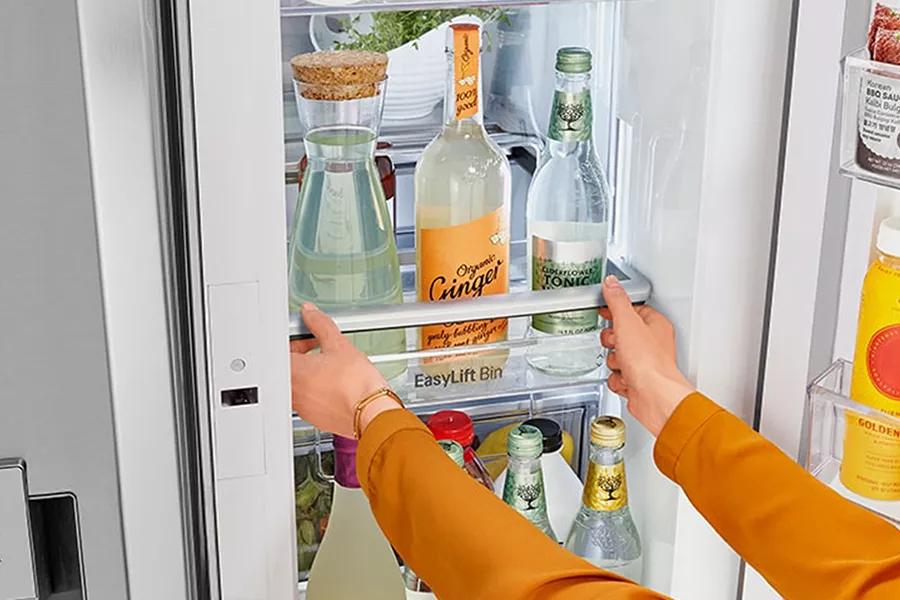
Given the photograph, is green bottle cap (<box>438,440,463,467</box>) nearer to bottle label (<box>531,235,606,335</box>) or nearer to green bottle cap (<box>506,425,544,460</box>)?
green bottle cap (<box>506,425,544,460</box>)

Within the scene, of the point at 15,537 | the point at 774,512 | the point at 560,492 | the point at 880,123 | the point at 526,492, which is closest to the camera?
the point at 15,537

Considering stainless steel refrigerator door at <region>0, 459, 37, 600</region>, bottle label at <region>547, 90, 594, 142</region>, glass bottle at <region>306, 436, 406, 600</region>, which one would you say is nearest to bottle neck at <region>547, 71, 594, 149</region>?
bottle label at <region>547, 90, 594, 142</region>

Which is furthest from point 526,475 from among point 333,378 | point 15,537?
point 15,537

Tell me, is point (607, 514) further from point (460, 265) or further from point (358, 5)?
point (358, 5)

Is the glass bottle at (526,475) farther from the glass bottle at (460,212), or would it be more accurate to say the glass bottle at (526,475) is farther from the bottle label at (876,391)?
the bottle label at (876,391)

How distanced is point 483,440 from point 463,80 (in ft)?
1.55

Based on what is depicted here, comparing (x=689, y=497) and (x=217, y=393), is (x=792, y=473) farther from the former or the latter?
(x=217, y=393)

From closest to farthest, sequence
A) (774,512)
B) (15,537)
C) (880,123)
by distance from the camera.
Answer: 1. (15,537)
2. (880,123)
3. (774,512)

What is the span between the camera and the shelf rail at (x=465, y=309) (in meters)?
1.13

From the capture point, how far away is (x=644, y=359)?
1181mm

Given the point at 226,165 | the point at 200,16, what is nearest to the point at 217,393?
the point at 226,165

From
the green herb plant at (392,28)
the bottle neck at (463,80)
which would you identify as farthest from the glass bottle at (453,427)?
the green herb plant at (392,28)

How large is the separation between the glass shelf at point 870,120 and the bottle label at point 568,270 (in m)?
0.34

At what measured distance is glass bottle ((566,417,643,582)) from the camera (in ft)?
4.08
